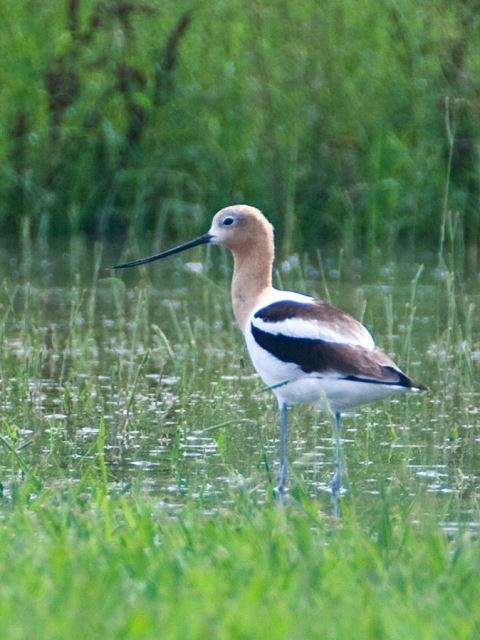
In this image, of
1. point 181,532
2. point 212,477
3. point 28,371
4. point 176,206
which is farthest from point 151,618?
point 176,206

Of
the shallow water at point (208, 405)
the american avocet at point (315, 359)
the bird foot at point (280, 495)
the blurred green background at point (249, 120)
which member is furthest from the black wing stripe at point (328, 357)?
the blurred green background at point (249, 120)

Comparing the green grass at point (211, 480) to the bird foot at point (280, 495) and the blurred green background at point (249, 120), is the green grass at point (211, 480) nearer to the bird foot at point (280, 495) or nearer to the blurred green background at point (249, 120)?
the bird foot at point (280, 495)

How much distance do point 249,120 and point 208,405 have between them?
532 cm

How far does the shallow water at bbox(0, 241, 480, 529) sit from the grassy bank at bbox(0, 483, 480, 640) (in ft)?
1.21

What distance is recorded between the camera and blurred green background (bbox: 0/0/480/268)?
12.2 meters

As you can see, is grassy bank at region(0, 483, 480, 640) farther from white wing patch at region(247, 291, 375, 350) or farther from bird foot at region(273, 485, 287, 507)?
white wing patch at region(247, 291, 375, 350)

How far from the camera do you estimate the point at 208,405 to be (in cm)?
749

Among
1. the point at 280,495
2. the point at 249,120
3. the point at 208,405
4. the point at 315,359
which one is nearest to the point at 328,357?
the point at 315,359

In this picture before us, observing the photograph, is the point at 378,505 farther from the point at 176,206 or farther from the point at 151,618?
the point at 176,206

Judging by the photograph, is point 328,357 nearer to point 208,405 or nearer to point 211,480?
point 211,480

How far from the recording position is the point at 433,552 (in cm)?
432

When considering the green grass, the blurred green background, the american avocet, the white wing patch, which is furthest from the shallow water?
the blurred green background

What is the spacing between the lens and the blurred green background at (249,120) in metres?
12.2

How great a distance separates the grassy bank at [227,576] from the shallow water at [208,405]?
37 centimetres
